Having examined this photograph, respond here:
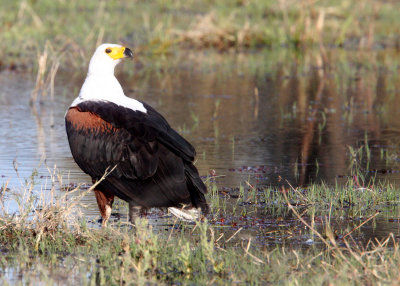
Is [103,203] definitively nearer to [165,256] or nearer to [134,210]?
[134,210]

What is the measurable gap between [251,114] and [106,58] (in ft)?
18.5

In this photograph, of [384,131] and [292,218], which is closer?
[292,218]

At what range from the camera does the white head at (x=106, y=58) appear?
23.1 ft

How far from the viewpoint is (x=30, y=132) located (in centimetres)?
1085

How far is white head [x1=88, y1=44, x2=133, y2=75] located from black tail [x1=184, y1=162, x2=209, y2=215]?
3.72 feet

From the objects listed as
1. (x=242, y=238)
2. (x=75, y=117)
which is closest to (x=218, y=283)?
(x=242, y=238)

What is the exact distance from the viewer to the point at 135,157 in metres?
6.46

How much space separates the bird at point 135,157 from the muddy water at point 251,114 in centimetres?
41

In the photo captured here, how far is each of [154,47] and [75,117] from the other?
12.3m

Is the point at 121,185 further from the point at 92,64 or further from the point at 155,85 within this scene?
the point at 155,85

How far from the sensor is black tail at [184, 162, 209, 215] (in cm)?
645

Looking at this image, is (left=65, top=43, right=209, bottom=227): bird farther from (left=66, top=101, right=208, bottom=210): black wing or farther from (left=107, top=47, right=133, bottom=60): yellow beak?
(left=107, top=47, right=133, bottom=60): yellow beak

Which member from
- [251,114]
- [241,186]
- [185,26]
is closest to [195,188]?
[241,186]

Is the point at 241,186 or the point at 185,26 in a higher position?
the point at 241,186
